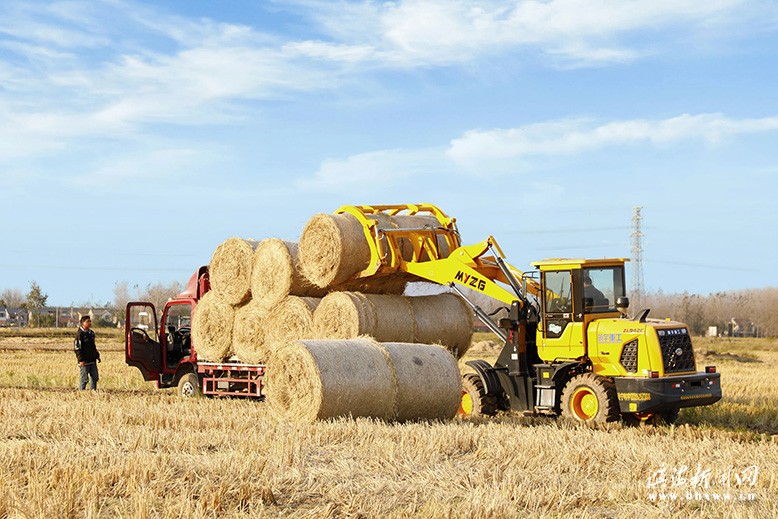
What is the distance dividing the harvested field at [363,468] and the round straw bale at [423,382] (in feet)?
1.91

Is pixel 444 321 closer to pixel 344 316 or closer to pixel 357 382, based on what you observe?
pixel 344 316

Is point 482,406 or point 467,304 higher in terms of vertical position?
point 467,304

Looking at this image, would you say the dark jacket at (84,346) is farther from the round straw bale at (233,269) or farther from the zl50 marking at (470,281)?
the zl50 marking at (470,281)

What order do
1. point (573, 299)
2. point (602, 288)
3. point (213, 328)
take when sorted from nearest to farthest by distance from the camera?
point (573, 299)
point (602, 288)
point (213, 328)

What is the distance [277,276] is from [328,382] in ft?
15.1

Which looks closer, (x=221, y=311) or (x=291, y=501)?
(x=291, y=501)

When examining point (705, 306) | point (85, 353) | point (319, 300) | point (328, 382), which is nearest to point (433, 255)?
point (319, 300)

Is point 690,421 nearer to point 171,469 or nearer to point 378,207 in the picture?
point 378,207

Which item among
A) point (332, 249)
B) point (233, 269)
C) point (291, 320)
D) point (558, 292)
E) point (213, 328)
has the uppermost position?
point (332, 249)

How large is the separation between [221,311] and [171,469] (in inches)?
376

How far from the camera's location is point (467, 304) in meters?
16.9

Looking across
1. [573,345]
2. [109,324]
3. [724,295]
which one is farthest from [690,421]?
[724,295]

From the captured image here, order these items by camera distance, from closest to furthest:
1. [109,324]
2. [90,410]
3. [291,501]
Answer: [291,501] < [90,410] < [109,324]

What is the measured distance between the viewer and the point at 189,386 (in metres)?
18.7
